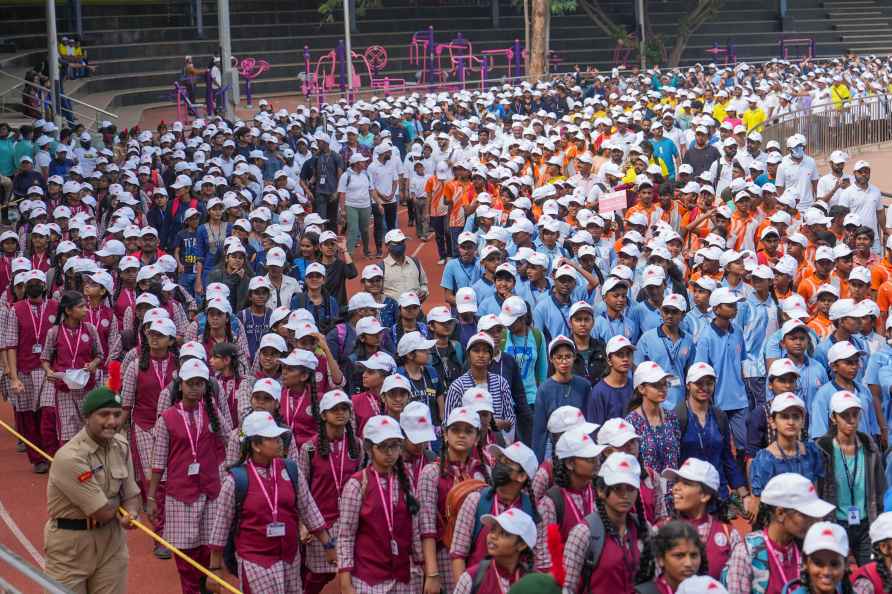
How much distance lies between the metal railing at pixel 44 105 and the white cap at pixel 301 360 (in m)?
20.7

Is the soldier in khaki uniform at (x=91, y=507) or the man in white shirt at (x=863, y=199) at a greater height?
the man in white shirt at (x=863, y=199)

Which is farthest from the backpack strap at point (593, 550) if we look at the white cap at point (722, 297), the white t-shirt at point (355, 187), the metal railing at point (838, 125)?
the metal railing at point (838, 125)

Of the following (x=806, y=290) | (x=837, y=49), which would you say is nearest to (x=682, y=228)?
(x=806, y=290)

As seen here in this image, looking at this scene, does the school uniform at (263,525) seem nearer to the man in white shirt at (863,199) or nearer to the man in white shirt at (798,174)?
the man in white shirt at (863,199)

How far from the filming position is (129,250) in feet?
48.0

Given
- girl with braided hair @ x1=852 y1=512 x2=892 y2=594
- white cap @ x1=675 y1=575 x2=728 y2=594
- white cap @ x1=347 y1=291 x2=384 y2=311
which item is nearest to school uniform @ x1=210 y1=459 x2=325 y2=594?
white cap @ x1=675 y1=575 x2=728 y2=594

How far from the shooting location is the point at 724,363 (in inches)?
420

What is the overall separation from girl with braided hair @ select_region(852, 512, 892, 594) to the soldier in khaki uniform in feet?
12.4

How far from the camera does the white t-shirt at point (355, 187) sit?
2066 cm

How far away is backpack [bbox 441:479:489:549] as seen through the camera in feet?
24.2

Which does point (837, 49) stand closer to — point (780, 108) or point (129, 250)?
point (780, 108)

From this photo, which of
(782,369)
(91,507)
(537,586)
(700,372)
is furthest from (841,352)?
(537,586)

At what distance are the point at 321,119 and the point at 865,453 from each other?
20.6 m

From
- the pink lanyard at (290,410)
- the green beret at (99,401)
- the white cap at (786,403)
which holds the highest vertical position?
the green beret at (99,401)
